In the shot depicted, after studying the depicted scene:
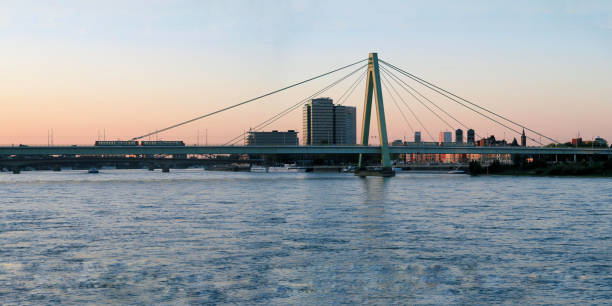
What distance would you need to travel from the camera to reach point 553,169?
98812 mm

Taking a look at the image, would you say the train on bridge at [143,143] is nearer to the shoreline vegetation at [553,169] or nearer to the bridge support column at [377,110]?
the bridge support column at [377,110]

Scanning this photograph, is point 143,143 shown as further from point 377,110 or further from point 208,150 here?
point 377,110

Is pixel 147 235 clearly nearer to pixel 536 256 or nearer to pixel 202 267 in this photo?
pixel 202 267

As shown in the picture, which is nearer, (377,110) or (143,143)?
(377,110)

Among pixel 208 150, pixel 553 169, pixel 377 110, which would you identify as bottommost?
pixel 553 169

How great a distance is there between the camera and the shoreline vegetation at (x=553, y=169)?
9325cm

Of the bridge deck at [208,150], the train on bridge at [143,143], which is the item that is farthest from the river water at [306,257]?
the train on bridge at [143,143]

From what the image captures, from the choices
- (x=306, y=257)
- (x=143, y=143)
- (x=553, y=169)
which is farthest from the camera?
(x=553, y=169)

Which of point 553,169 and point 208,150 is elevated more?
point 208,150

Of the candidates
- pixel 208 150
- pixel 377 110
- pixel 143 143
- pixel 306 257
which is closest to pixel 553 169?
pixel 377 110

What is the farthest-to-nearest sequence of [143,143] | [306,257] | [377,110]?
[143,143], [377,110], [306,257]

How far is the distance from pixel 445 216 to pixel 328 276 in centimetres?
1561

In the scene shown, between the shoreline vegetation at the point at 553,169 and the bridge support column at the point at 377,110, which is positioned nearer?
the bridge support column at the point at 377,110

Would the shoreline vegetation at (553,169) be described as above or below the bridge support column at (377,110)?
below
